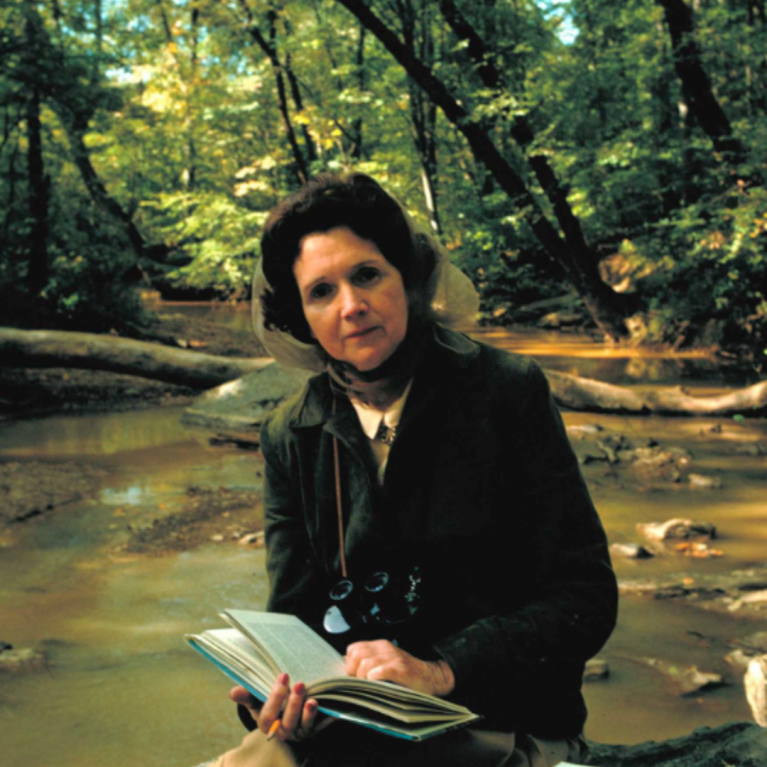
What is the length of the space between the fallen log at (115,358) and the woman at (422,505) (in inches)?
296

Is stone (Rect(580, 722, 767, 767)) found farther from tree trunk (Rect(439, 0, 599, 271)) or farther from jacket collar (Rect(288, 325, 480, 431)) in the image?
tree trunk (Rect(439, 0, 599, 271))

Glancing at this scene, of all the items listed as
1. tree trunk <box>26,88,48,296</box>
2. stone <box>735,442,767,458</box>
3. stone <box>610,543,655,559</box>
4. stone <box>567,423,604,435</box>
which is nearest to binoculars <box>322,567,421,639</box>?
stone <box>610,543,655,559</box>

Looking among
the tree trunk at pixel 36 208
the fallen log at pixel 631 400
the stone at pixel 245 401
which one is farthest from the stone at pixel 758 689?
the tree trunk at pixel 36 208

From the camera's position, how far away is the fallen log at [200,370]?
8680 millimetres

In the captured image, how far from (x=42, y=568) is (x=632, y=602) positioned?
10.0 ft

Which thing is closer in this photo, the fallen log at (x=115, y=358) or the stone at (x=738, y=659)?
the stone at (x=738, y=659)

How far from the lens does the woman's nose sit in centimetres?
173

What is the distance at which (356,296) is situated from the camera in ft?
5.70

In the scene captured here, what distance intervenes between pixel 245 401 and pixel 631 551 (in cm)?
490

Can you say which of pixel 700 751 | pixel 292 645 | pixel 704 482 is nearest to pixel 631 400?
pixel 704 482

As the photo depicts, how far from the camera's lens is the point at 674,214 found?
10930mm

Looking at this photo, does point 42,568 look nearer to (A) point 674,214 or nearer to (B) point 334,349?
(B) point 334,349

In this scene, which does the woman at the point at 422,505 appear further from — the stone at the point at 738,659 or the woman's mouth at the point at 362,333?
the stone at the point at 738,659

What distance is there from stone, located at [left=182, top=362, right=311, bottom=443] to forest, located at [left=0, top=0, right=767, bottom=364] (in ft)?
7.08
